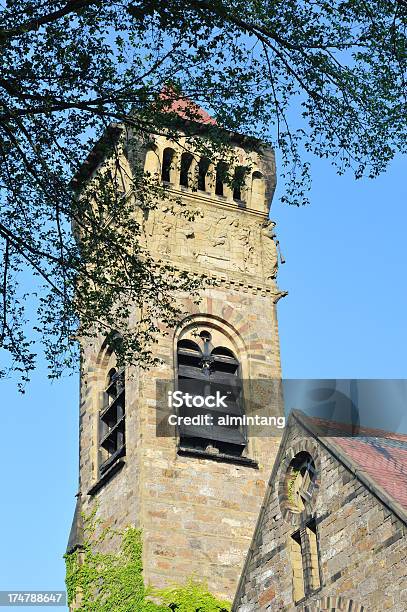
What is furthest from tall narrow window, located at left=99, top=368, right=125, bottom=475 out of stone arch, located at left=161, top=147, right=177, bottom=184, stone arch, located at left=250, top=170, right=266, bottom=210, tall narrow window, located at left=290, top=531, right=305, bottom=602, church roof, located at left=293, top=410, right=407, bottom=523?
tall narrow window, located at left=290, top=531, right=305, bottom=602

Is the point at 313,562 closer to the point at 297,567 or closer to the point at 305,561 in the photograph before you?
the point at 305,561

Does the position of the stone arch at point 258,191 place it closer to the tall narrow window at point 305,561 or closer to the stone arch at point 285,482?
the stone arch at point 285,482

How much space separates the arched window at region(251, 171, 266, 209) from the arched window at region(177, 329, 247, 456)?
4.49 metres

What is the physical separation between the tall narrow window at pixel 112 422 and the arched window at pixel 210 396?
4.94ft

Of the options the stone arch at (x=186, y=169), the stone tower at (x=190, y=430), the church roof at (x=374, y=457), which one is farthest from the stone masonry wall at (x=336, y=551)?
the stone arch at (x=186, y=169)

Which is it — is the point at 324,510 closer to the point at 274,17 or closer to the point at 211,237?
the point at 274,17

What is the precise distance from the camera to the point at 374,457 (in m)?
18.1

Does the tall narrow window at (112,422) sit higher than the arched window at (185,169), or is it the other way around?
the arched window at (185,169)

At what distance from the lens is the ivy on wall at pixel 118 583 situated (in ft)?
83.9

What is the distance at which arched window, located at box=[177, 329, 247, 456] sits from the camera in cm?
2872

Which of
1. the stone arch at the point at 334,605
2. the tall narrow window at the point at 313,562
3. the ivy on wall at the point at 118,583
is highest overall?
the ivy on wall at the point at 118,583

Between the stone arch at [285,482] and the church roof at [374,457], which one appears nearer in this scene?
the church roof at [374,457]

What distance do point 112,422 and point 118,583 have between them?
503cm

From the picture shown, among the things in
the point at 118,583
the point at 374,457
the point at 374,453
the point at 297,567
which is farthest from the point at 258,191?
the point at 297,567
